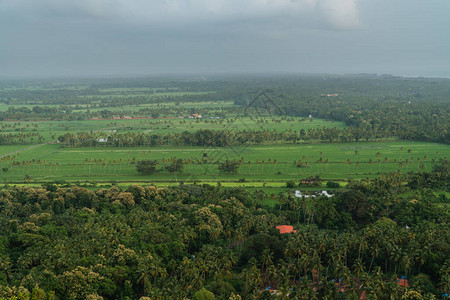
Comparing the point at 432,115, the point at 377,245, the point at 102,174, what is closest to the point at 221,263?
the point at 377,245

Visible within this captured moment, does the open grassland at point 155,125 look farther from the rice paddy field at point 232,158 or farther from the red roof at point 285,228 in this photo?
the red roof at point 285,228

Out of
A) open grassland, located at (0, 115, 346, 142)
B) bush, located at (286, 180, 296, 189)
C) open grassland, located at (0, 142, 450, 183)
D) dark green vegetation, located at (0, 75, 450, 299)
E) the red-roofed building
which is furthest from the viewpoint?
open grassland, located at (0, 115, 346, 142)

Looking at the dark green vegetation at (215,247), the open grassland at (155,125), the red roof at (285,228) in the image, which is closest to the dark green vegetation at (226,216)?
the dark green vegetation at (215,247)

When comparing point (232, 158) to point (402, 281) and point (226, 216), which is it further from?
point (402, 281)

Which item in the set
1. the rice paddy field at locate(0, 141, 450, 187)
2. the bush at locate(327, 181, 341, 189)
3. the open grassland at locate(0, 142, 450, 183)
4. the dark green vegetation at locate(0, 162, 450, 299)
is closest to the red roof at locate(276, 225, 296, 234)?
the dark green vegetation at locate(0, 162, 450, 299)

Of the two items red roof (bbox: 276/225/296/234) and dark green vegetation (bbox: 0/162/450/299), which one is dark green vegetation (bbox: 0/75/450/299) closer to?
dark green vegetation (bbox: 0/162/450/299)

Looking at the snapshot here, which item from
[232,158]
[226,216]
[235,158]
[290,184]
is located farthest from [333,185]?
[226,216]
